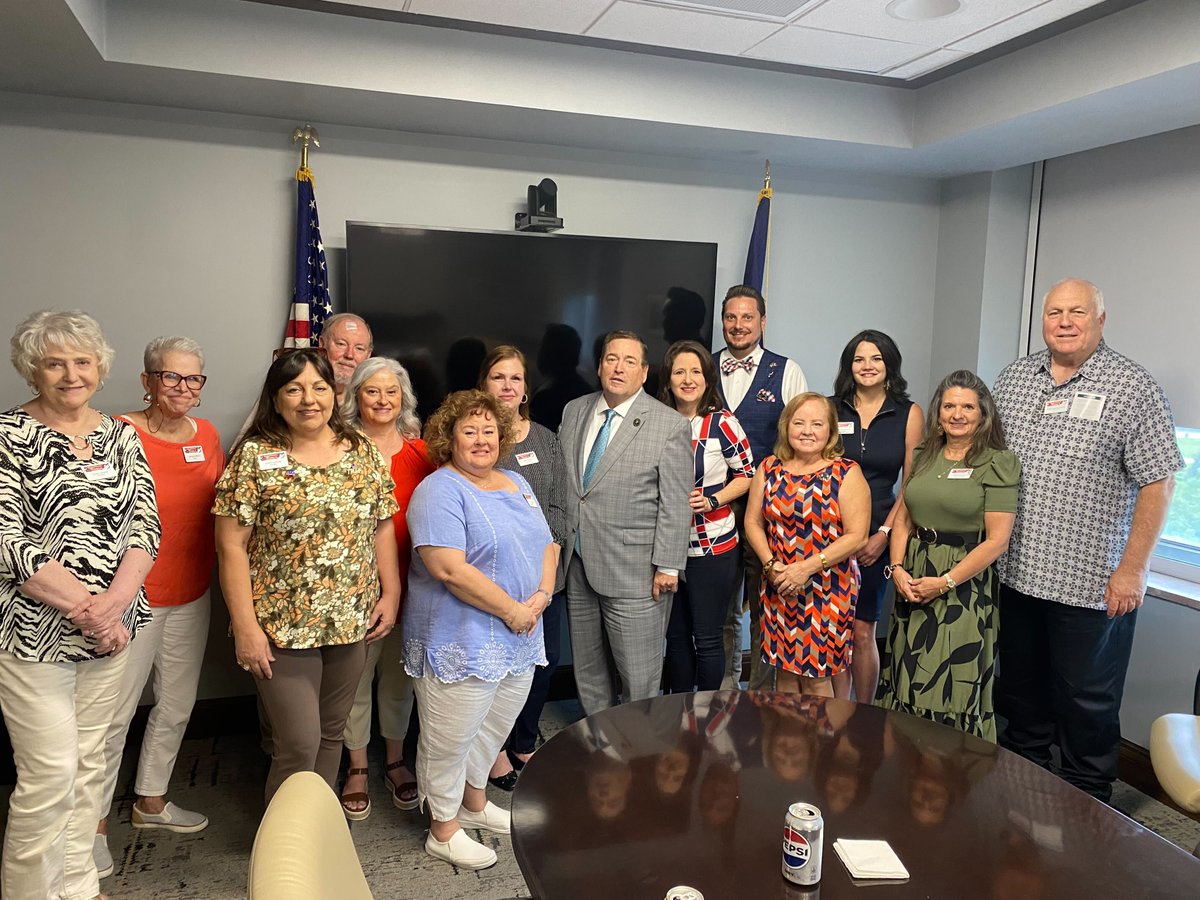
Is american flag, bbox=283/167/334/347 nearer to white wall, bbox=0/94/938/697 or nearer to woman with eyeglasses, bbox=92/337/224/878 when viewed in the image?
white wall, bbox=0/94/938/697

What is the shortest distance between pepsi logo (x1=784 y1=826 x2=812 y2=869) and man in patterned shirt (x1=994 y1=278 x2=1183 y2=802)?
198cm

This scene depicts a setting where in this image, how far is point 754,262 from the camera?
4176mm

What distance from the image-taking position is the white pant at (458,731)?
8.53 ft

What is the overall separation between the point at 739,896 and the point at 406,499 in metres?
1.81

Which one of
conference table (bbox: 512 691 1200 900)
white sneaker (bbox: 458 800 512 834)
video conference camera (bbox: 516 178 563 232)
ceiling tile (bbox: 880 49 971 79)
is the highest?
ceiling tile (bbox: 880 49 971 79)

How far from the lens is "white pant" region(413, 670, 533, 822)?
8.53 feet

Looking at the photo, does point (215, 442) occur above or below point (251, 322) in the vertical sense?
below

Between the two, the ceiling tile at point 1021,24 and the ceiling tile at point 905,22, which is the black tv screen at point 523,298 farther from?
the ceiling tile at point 1021,24

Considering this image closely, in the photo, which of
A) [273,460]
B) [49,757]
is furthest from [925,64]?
[49,757]

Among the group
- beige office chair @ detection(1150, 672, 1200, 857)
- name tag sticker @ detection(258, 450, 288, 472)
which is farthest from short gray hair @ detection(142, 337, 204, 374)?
beige office chair @ detection(1150, 672, 1200, 857)

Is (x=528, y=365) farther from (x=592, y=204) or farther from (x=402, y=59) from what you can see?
(x=402, y=59)

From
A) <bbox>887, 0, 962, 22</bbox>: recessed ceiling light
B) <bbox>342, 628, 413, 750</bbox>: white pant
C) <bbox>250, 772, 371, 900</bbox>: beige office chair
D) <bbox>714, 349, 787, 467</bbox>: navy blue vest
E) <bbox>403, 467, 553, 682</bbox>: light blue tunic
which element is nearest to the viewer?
<bbox>250, 772, 371, 900</bbox>: beige office chair

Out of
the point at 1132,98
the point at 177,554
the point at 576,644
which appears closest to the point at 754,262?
the point at 1132,98

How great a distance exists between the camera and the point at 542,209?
381 cm
